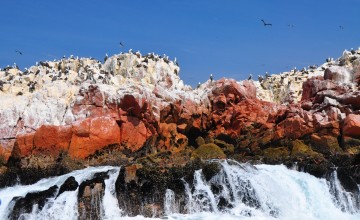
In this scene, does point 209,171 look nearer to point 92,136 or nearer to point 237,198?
point 237,198

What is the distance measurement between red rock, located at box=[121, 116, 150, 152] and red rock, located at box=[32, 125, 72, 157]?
3942 millimetres

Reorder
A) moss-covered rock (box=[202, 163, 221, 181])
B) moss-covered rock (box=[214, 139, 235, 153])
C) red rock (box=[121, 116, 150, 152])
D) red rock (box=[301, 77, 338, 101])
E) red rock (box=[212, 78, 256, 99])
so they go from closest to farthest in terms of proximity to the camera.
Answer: moss-covered rock (box=[202, 163, 221, 181]) → red rock (box=[121, 116, 150, 152]) → moss-covered rock (box=[214, 139, 235, 153]) → red rock (box=[301, 77, 338, 101]) → red rock (box=[212, 78, 256, 99])

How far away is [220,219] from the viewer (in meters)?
26.6

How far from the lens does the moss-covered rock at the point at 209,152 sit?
3744cm

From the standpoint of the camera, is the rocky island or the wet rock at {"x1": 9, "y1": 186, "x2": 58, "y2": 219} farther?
the rocky island

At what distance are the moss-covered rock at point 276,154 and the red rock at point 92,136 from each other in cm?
1062

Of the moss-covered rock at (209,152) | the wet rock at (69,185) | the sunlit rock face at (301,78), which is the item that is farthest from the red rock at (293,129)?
the wet rock at (69,185)

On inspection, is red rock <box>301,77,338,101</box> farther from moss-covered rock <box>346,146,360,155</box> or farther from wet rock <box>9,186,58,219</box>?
wet rock <box>9,186,58,219</box>

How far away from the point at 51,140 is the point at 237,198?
13580mm

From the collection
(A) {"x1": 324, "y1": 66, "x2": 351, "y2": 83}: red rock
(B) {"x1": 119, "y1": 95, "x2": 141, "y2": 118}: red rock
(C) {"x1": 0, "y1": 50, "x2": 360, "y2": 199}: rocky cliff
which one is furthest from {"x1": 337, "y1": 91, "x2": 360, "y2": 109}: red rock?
(B) {"x1": 119, "y1": 95, "x2": 141, "y2": 118}: red rock

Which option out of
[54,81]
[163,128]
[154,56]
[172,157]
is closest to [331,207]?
[172,157]

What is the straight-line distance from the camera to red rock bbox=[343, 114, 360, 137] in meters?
39.3

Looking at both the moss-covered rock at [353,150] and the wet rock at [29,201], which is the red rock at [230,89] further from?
the wet rock at [29,201]

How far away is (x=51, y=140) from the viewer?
35500mm
